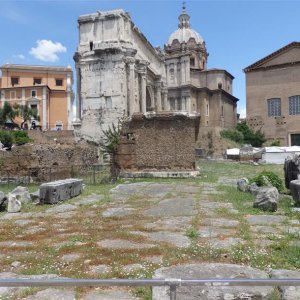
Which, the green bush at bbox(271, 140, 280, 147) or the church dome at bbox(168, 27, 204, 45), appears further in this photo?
the church dome at bbox(168, 27, 204, 45)

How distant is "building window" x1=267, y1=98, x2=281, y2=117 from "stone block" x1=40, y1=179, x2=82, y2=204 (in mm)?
43894

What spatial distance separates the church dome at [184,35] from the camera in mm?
62781

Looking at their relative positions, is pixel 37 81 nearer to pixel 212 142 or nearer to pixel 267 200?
pixel 212 142

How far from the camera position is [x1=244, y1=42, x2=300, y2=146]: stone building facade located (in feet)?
159

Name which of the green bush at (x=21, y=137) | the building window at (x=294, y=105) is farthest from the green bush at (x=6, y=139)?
the building window at (x=294, y=105)

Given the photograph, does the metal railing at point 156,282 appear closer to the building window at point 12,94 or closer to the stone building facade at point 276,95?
the stone building facade at point 276,95

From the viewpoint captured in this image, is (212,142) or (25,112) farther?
(25,112)

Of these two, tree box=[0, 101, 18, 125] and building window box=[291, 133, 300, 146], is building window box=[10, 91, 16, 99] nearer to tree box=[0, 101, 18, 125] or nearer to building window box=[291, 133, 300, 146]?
tree box=[0, 101, 18, 125]

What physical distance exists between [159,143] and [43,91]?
45062mm

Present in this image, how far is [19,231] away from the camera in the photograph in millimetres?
6035

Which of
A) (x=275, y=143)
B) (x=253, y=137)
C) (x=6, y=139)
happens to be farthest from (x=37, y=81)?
(x=275, y=143)

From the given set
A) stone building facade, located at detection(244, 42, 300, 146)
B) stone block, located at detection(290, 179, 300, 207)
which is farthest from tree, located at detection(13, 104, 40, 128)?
stone block, located at detection(290, 179, 300, 207)

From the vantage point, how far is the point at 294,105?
48.5 m

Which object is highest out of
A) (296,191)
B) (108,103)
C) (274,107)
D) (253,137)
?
(274,107)
